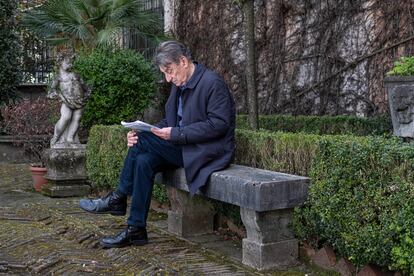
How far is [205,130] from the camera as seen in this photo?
4.55m

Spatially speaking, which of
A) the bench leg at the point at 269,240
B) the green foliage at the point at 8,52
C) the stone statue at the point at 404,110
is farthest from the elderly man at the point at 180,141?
the green foliage at the point at 8,52

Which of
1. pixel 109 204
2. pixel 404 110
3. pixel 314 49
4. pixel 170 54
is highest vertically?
pixel 314 49

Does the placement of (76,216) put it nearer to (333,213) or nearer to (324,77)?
(333,213)

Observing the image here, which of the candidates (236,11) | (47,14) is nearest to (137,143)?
(236,11)

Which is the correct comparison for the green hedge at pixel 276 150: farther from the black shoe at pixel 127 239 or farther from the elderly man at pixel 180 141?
the black shoe at pixel 127 239

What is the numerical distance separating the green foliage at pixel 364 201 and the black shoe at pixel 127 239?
4.19 ft

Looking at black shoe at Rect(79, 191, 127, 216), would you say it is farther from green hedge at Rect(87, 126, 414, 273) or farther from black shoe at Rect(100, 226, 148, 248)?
green hedge at Rect(87, 126, 414, 273)

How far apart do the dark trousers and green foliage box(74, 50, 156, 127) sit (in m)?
4.11

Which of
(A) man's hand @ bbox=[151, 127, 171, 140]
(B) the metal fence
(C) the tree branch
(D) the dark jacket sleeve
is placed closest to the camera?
(D) the dark jacket sleeve

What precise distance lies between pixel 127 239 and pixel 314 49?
572 centimetres

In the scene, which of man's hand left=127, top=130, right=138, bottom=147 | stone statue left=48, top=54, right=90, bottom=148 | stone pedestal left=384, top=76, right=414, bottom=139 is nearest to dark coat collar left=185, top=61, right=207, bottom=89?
man's hand left=127, top=130, right=138, bottom=147

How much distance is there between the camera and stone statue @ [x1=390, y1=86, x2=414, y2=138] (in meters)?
5.37

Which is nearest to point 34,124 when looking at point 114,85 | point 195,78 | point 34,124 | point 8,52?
point 34,124

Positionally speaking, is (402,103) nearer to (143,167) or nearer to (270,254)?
(270,254)
